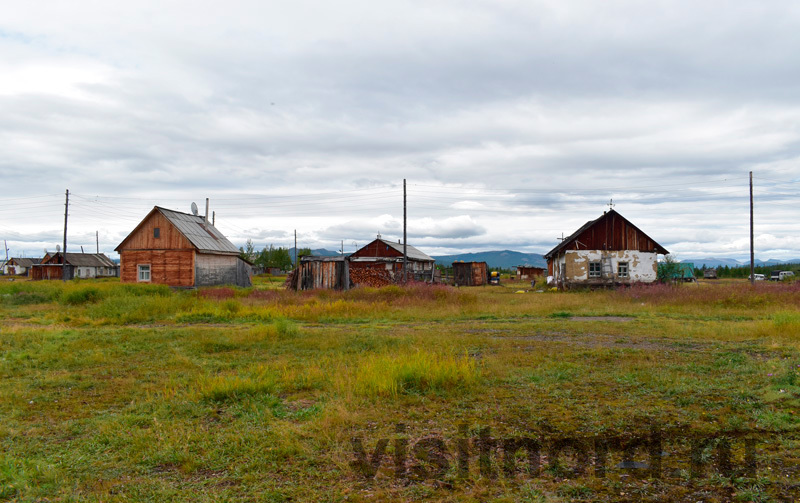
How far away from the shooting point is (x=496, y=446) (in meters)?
4.73

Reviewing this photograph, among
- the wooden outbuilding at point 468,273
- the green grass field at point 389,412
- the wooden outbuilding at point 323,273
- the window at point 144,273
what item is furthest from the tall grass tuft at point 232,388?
the wooden outbuilding at point 468,273

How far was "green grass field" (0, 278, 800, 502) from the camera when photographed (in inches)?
158

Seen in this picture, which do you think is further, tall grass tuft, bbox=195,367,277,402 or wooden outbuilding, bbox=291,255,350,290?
wooden outbuilding, bbox=291,255,350,290

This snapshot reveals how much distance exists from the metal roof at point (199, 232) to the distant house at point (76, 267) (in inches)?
1511

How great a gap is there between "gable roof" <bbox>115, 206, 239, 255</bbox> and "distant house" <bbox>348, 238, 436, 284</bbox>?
348 inches

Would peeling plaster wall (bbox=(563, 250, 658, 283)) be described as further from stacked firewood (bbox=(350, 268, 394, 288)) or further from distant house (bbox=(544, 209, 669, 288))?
stacked firewood (bbox=(350, 268, 394, 288))

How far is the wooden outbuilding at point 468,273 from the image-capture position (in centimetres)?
4466

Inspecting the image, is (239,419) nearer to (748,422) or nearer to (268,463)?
(268,463)

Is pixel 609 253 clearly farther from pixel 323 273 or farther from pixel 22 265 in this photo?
pixel 22 265

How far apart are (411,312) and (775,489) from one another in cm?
1431

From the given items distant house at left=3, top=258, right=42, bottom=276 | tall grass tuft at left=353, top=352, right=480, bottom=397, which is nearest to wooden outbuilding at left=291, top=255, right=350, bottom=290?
tall grass tuft at left=353, top=352, right=480, bottom=397

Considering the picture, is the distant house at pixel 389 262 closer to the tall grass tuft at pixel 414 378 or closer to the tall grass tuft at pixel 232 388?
the tall grass tuft at pixel 232 388

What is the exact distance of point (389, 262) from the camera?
35281 mm

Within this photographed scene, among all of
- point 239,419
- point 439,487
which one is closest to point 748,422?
point 439,487
